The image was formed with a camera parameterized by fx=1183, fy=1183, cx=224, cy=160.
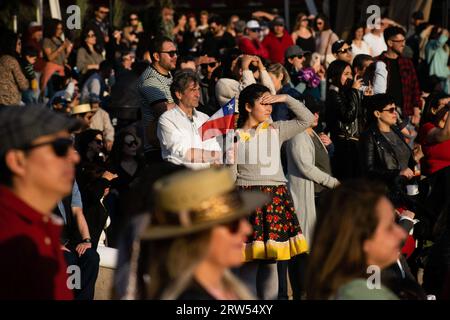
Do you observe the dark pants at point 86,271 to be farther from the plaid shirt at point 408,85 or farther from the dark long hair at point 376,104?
the plaid shirt at point 408,85

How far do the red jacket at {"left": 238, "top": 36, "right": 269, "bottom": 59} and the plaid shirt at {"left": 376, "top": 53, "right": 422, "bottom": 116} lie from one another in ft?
8.58

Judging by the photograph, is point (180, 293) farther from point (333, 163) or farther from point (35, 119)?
point (333, 163)

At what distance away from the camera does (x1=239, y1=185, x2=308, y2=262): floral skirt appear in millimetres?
9289

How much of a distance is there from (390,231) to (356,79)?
24.5 ft

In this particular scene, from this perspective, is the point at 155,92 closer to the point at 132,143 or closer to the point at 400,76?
the point at 132,143

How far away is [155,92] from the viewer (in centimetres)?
1002

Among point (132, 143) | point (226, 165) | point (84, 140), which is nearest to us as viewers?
point (226, 165)

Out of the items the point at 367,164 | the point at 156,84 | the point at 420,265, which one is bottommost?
the point at 420,265

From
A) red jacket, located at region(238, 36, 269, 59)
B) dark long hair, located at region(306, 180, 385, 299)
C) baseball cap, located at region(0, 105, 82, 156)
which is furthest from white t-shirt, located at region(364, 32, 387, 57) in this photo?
baseball cap, located at region(0, 105, 82, 156)

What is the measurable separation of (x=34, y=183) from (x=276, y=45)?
13430mm

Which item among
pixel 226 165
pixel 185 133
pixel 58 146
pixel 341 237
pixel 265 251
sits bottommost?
pixel 265 251

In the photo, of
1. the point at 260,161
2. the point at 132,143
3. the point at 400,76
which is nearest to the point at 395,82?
the point at 400,76

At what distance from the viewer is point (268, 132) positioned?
371 inches

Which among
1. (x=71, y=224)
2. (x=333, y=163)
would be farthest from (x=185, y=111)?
(x=333, y=163)
